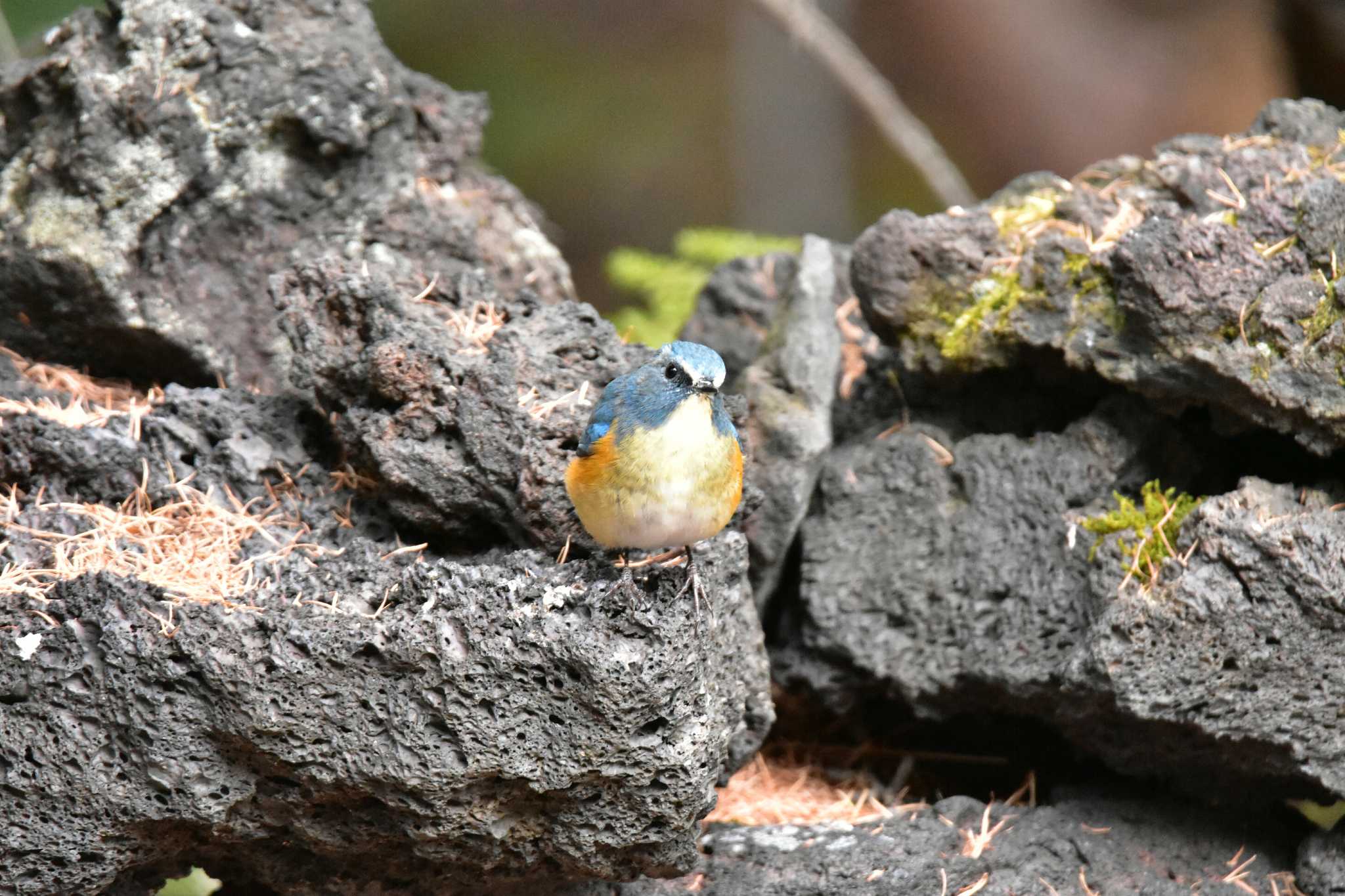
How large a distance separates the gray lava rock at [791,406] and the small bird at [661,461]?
3.59 feet

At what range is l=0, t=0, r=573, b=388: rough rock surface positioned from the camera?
168 inches

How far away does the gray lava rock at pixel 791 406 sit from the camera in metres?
4.29

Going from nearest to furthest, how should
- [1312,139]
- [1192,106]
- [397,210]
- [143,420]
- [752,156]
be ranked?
1. [143,420]
2. [1312,139]
3. [397,210]
4. [1192,106]
5. [752,156]

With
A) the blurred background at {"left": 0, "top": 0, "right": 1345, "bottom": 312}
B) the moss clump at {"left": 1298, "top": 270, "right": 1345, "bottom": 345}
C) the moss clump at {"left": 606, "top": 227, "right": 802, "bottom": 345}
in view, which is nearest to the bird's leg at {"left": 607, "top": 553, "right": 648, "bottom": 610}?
the moss clump at {"left": 1298, "top": 270, "right": 1345, "bottom": 345}

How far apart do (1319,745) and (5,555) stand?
4206 mm

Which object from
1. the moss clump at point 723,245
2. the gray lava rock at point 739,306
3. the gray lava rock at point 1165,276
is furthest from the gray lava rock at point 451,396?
the moss clump at point 723,245

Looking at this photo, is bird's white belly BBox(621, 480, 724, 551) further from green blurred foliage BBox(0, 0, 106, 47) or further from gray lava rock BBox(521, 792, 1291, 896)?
green blurred foliage BBox(0, 0, 106, 47)

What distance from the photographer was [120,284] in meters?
4.29

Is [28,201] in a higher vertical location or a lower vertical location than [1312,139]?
lower

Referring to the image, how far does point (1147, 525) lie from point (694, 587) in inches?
64.6

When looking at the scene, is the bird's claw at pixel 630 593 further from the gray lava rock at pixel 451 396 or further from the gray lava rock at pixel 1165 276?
the gray lava rock at pixel 1165 276

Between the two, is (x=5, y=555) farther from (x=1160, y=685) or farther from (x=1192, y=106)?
(x=1192, y=106)

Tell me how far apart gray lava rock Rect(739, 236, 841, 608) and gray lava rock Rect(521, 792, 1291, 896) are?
42.2 inches

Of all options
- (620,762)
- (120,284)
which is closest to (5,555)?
(120,284)
